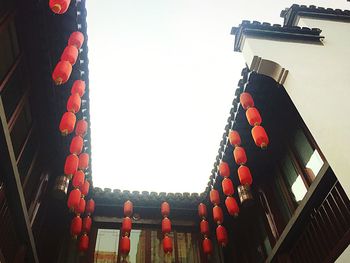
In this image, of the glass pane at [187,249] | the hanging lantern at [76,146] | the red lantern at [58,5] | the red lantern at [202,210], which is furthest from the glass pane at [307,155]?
the red lantern at [58,5]

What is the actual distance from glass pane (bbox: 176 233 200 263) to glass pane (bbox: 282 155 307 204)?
447 cm

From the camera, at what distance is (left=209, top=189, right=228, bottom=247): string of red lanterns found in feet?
33.8

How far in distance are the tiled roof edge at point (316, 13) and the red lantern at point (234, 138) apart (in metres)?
4.14

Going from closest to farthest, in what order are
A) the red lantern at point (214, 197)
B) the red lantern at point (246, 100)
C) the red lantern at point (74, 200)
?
the red lantern at point (246, 100) → the red lantern at point (74, 200) → the red lantern at point (214, 197)

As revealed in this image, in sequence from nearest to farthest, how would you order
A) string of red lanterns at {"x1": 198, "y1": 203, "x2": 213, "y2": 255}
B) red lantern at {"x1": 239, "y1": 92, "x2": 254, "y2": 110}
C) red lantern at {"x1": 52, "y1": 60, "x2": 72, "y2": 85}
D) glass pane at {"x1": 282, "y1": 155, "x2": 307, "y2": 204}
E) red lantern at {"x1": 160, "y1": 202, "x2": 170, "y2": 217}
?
1. red lantern at {"x1": 52, "y1": 60, "x2": 72, "y2": 85}
2. glass pane at {"x1": 282, "y1": 155, "x2": 307, "y2": 204}
3. red lantern at {"x1": 239, "y1": 92, "x2": 254, "y2": 110}
4. string of red lanterns at {"x1": 198, "y1": 203, "x2": 213, "y2": 255}
5. red lantern at {"x1": 160, "y1": 202, "x2": 170, "y2": 217}

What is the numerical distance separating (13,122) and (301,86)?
5.97 metres

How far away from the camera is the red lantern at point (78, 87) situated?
7828 millimetres

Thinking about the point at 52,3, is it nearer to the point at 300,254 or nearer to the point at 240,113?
the point at 240,113

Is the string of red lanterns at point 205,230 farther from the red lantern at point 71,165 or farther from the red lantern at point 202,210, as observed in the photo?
the red lantern at point 71,165

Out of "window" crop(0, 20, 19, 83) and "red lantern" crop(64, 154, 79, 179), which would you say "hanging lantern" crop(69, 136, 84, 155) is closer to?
"red lantern" crop(64, 154, 79, 179)

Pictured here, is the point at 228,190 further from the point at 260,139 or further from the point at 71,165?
the point at 71,165

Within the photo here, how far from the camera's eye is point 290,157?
345 inches

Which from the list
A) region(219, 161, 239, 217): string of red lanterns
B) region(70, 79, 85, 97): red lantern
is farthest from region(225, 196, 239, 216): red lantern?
region(70, 79, 85, 97): red lantern

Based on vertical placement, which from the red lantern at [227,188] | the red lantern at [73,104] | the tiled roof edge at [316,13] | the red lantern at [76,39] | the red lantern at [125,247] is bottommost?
the red lantern at [125,247]
